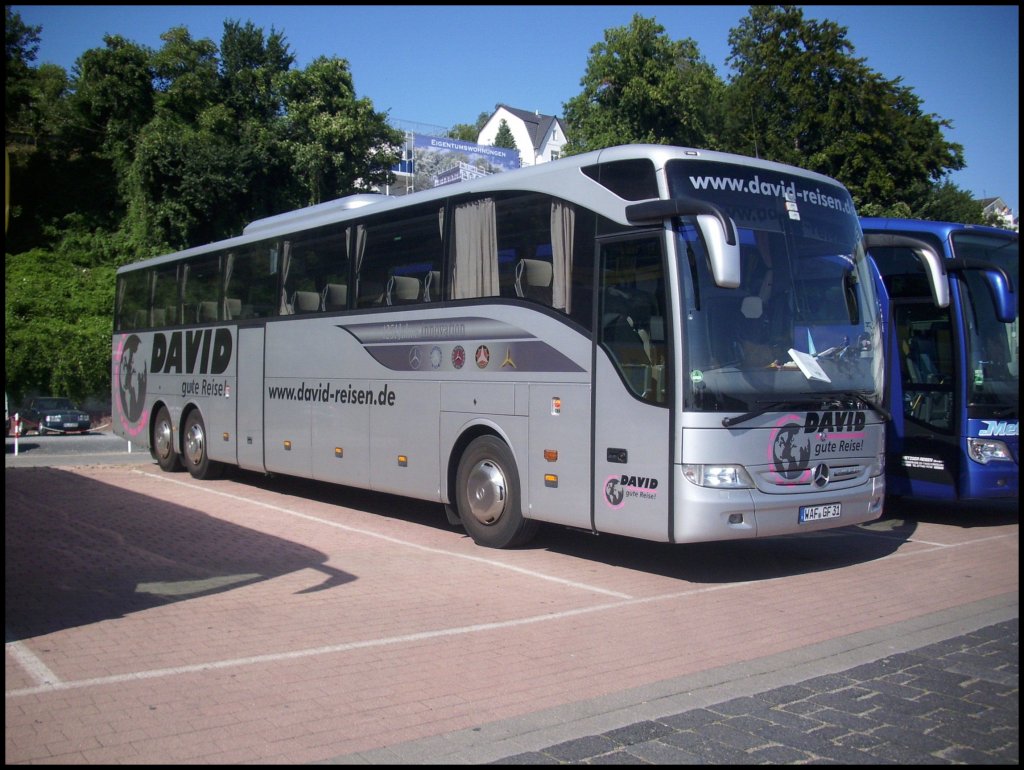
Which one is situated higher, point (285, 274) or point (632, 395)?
point (285, 274)

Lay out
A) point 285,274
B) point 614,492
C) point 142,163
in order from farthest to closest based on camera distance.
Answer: point 142,163, point 285,274, point 614,492

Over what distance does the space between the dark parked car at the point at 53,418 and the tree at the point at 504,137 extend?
78.5m

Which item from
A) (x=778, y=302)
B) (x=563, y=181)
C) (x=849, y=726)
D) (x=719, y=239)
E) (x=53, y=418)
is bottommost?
(x=849, y=726)

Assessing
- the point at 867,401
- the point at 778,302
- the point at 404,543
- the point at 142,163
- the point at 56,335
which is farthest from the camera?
the point at 142,163

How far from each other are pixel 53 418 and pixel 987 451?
30079mm

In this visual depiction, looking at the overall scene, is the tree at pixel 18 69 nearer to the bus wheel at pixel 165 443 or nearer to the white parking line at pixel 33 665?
the bus wheel at pixel 165 443

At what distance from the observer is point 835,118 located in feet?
106

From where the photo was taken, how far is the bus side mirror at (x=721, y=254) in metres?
7.25

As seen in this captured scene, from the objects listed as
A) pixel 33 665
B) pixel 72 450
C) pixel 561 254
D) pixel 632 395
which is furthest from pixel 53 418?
pixel 33 665

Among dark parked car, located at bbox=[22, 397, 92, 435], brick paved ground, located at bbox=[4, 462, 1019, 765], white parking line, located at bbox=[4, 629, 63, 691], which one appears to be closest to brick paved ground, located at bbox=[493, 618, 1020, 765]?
brick paved ground, located at bbox=[4, 462, 1019, 765]

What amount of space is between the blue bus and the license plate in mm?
3650

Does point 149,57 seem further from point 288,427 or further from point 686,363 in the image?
point 686,363

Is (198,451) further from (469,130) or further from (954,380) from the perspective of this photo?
(469,130)

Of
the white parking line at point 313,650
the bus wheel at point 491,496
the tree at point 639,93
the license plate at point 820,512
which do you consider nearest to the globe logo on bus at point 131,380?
the bus wheel at point 491,496
